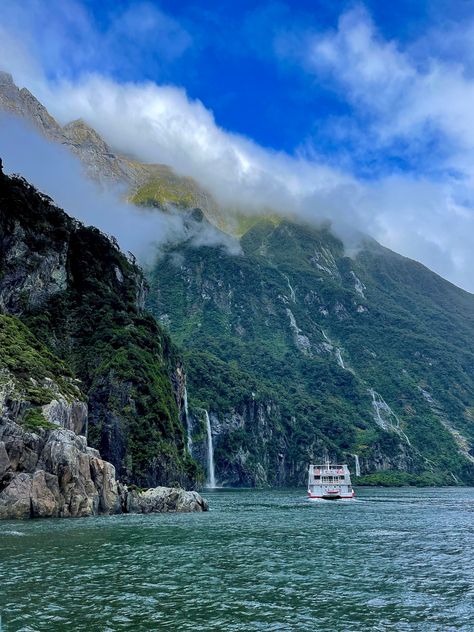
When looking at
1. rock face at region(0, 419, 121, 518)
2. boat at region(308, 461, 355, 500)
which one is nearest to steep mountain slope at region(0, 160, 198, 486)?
rock face at region(0, 419, 121, 518)

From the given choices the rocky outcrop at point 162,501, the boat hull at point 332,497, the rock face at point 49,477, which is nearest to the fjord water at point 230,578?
the rock face at point 49,477

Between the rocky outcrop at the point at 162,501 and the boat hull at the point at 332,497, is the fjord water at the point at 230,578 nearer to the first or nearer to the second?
the rocky outcrop at the point at 162,501

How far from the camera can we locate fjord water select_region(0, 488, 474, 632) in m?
23.3

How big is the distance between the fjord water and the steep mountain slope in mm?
52429

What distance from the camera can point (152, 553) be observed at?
40156 millimetres

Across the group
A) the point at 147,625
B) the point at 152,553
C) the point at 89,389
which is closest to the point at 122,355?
the point at 89,389

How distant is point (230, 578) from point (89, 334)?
4534 inches

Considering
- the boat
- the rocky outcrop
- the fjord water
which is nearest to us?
the fjord water

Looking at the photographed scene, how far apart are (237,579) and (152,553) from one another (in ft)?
35.2

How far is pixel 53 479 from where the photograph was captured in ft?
222

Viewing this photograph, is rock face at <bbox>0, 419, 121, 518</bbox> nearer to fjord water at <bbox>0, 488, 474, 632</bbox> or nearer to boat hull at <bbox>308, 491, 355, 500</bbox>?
fjord water at <bbox>0, 488, 474, 632</bbox>

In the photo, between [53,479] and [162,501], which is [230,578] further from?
[162,501]

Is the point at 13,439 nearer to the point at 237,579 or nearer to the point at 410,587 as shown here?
the point at 237,579

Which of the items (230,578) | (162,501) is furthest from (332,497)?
(230,578)
